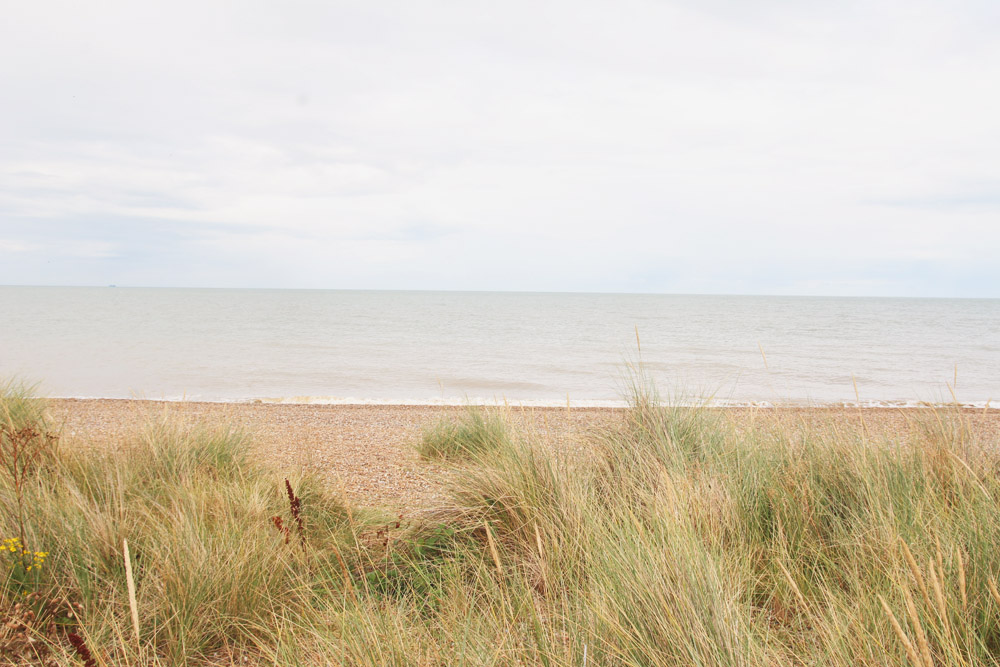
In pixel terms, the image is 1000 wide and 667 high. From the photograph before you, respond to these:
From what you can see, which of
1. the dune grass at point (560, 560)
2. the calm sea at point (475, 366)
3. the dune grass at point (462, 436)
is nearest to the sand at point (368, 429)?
the dune grass at point (462, 436)

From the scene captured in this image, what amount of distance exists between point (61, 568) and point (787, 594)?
3188 millimetres

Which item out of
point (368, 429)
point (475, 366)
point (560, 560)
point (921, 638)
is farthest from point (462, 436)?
point (475, 366)

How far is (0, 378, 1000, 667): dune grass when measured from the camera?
6.13ft

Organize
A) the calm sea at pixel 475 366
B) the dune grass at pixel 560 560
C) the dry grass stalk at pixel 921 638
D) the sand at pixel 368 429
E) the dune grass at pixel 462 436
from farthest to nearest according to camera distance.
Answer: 1. the calm sea at pixel 475 366
2. the dune grass at pixel 462 436
3. the sand at pixel 368 429
4. the dune grass at pixel 560 560
5. the dry grass stalk at pixel 921 638

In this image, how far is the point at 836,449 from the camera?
3492 millimetres

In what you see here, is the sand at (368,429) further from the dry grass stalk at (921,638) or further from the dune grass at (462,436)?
the dry grass stalk at (921,638)

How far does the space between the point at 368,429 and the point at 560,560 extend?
19.6 feet

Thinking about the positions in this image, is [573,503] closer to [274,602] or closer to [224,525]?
[274,602]

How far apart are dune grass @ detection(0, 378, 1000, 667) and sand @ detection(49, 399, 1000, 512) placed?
36cm

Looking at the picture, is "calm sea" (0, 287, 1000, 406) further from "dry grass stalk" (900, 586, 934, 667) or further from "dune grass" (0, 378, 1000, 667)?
"dry grass stalk" (900, 586, 934, 667)

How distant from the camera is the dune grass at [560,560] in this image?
1.87 m

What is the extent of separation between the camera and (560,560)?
103 inches

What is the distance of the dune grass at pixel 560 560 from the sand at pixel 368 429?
1.18 feet

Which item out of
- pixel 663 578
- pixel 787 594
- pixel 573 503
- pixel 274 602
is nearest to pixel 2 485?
pixel 274 602
